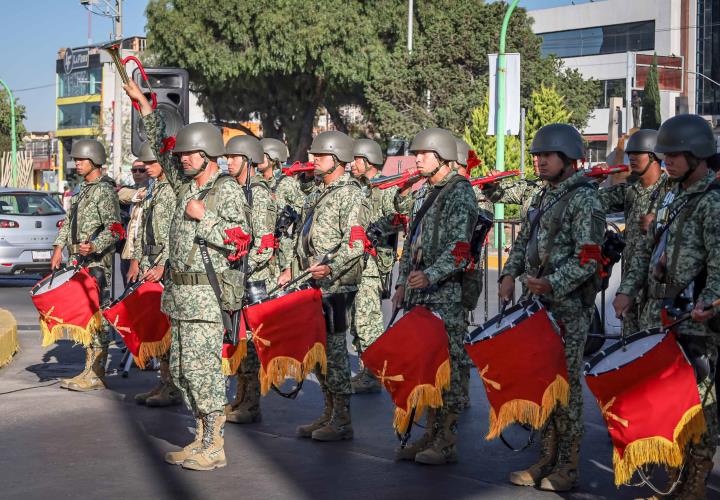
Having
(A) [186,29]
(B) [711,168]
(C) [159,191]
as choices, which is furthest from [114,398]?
(A) [186,29]

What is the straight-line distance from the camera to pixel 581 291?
677 cm

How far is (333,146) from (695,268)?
3338 millimetres

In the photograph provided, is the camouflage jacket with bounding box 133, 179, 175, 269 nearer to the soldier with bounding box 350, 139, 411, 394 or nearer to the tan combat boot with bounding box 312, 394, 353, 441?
the soldier with bounding box 350, 139, 411, 394

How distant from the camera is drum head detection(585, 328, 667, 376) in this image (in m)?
5.90

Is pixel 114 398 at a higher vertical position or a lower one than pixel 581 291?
lower

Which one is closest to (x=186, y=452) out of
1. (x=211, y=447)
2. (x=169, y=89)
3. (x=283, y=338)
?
(x=211, y=447)

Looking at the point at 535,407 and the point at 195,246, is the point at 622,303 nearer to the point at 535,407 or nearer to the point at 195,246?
the point at 535,407

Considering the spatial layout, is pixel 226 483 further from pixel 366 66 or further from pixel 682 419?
pixel 366 66

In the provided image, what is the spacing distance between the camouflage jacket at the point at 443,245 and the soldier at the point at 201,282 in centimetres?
113

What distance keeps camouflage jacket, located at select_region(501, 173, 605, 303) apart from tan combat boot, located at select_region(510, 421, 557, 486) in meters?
0.84

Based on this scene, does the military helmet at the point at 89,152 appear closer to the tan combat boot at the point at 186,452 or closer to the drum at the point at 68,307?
the drum at the point at 68,307

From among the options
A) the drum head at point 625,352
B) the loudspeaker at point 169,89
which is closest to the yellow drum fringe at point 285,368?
the drum head at point 625,352

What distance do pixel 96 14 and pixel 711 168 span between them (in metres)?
37.5

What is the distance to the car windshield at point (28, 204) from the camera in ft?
65.7
